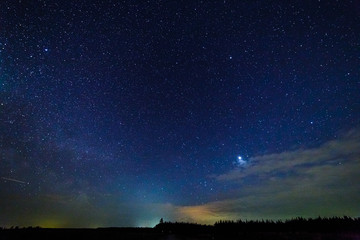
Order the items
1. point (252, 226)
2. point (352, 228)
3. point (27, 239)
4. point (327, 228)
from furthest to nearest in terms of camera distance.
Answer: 1. point (252, 226)
2. point (327, 228)
3. point (352, 228)
4. point (27, 239)

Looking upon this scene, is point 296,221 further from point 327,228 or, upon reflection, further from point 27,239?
point 27,239

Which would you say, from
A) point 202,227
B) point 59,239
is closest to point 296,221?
point 202,227

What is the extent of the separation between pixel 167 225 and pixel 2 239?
2739cm

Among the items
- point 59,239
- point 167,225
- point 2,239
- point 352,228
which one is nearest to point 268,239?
point 352,228

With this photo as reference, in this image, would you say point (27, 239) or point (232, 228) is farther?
point (232, 228)

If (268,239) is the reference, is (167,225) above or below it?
above

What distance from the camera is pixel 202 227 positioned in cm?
3491

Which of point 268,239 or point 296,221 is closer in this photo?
point 268,239

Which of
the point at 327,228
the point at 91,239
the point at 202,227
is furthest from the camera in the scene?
the point at 202,227

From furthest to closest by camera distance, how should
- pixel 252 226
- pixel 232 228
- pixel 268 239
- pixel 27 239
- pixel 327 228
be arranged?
1. pixel 232 228
2. pixel 252 226
3. pixel 327 228
4. pixel 268 239
5. pixel 27 239

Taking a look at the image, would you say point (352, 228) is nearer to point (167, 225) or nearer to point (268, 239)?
point (268, 239)

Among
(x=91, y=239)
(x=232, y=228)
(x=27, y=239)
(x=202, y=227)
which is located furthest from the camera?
(x=202, y=227)

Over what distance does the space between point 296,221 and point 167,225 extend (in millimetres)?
19936

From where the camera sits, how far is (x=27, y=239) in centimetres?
1378
